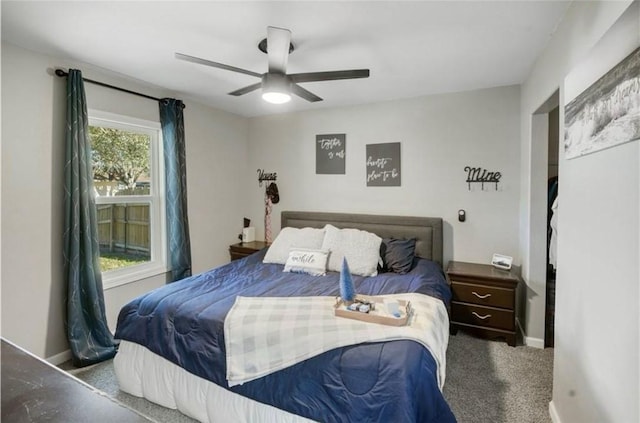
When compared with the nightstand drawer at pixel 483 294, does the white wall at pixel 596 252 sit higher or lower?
higher

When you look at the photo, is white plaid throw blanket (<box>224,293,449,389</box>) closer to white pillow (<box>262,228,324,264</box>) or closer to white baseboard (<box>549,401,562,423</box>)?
white baseboard (<box>549,401,562,423</box>)

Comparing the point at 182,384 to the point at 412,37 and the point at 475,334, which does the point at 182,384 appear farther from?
the point at 412,37

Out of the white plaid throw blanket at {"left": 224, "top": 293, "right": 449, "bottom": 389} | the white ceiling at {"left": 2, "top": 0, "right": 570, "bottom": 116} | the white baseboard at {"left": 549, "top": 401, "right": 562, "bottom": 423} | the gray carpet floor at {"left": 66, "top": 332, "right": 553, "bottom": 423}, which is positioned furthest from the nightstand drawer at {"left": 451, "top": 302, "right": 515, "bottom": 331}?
the white ceiling at {"left": 2, "top": 0, "right": 570, "bottom": 116}

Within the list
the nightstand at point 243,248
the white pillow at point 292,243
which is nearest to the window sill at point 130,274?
the nightstand at point 243,248

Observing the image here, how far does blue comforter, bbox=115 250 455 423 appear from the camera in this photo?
145 centimetres

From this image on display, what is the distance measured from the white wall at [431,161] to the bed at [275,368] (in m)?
0.87

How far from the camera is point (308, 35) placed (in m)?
2.12

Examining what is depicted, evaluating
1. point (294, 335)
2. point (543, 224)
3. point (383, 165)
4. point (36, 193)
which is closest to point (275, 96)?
point (294, 335)

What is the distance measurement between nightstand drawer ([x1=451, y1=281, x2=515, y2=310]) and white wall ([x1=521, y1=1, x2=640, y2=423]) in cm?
97

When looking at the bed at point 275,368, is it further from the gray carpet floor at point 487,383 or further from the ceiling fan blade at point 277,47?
the ceiling fan blade at point 277,47

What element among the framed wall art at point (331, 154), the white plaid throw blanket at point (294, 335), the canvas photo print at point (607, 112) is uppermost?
the framed wall art at point (331, 154)

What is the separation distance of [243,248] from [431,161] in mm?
2576

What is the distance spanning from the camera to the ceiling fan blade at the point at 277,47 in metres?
1.83

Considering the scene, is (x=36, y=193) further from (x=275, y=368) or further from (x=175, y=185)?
(x=275, y=368)
